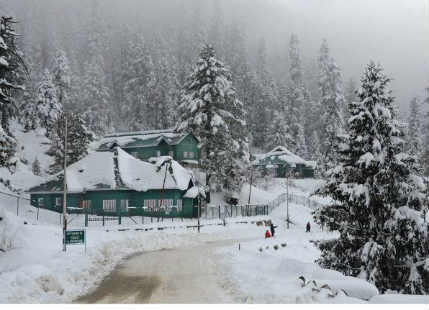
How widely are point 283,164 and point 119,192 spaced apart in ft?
126

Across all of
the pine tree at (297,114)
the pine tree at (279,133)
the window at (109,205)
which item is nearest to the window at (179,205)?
the window at (109,205)

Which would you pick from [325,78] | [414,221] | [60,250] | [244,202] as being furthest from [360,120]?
[325,78]

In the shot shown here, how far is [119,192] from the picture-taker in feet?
154

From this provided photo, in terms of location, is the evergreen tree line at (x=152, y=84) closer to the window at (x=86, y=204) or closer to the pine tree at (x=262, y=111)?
the pine tree at (x=262, y=111)

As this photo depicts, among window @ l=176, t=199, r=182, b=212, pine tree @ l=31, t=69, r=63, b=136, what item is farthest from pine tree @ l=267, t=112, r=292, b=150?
window @ l=176, t=199, r=182, b=212

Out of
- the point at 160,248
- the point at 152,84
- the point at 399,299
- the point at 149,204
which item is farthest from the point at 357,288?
the point at 152,84

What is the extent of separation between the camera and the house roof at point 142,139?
65.1m

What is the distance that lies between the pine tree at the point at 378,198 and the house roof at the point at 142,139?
44744mm

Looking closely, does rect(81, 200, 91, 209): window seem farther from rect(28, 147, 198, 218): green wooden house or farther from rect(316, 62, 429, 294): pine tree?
rect(316, 62, 429, 294): pine tree

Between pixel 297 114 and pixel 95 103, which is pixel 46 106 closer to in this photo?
pixel 95 103

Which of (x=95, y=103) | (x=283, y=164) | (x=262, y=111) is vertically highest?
(x=262, y=111)

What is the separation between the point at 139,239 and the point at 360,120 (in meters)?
16.9

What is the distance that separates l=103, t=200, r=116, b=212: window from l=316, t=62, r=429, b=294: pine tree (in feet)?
99.4

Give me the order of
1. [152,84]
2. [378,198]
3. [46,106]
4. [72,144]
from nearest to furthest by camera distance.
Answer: [378,198], [72,144], [46,106], [152,84]
